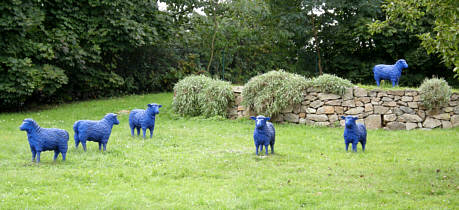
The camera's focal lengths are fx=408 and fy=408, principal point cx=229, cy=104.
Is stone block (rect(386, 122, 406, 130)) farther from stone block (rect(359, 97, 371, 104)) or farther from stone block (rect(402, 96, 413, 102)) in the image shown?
stone block (rect(359, 97, 371, 104))

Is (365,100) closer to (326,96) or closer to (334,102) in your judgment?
(334,102)

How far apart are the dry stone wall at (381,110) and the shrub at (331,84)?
177mm

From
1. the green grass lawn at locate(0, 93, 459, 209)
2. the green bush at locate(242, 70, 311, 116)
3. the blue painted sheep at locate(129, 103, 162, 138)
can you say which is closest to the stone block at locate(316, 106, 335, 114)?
the green bush at locate(242, 70, 311, 116)

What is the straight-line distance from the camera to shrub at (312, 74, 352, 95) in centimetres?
1398

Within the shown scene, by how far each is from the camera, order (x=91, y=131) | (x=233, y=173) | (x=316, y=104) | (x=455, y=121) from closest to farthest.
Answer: (x=233, y=173) < (x=91, y=131) < (x=455, y=121) < (x=316, y=104)

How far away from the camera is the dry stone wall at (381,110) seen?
44.9ft

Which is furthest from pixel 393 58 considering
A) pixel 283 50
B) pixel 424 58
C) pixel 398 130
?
pixel 398 130

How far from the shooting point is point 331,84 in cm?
1406

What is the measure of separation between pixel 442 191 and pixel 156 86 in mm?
17926

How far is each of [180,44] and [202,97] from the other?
8.56 metres

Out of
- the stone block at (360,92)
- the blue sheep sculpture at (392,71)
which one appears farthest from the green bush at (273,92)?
the blue sheep sculpture at (392,71)

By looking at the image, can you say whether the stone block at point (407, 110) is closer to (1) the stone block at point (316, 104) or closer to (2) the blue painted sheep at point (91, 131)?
(1) the stone block at point (316, 104)

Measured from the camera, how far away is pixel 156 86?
74.6 feet

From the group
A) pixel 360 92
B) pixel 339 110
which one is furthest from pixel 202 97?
pixel 360 92
